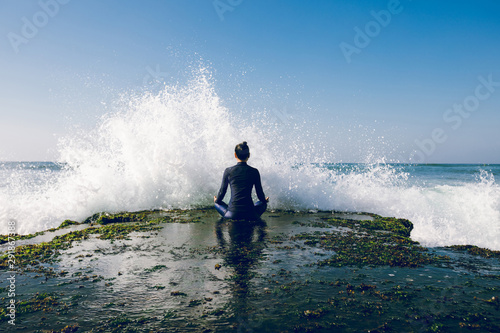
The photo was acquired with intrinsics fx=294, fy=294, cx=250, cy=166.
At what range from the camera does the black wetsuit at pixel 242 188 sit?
25.6 ft

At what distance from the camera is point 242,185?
308 inches

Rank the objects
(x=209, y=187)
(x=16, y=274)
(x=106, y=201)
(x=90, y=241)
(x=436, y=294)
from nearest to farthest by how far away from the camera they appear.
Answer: (x=436, y=294), (x=16, y=274), (x=90, y=241), (x=106, y=201), (x=209, y=187)

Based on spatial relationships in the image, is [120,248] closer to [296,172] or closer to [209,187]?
[209,187]

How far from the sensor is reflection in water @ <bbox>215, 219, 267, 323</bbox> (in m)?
3.63

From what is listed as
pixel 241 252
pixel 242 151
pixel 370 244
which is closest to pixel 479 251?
pixel 370 244

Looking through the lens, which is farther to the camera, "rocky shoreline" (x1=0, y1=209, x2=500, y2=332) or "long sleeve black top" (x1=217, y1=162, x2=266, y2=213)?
"long sleeve black top" (x1=217, y1=162, x2=266, y2=213)

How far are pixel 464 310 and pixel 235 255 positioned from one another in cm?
340

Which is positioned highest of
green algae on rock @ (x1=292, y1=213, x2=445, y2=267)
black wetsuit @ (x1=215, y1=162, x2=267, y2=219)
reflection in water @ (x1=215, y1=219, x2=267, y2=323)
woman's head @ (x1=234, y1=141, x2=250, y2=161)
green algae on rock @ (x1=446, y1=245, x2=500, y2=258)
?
woman's head @ (x1=234, y1=141, x2=250, y2=161)

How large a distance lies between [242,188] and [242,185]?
85 millimetres

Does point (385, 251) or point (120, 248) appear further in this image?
point (120, 248)

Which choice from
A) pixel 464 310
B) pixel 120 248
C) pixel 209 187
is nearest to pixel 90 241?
pixel 120 248

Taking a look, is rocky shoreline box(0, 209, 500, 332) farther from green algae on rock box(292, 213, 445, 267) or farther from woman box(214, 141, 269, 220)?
woman box(214, 141, 269, 220)

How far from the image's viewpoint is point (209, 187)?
12.2m

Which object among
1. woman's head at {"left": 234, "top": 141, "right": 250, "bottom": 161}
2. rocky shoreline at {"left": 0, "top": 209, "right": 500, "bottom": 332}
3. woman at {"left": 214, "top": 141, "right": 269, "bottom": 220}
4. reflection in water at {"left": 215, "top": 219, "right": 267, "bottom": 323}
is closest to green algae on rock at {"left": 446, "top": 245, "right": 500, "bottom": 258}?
rocky shoreline at {"left": 0, "top": 209, "right": 500, "bottom": 332}
